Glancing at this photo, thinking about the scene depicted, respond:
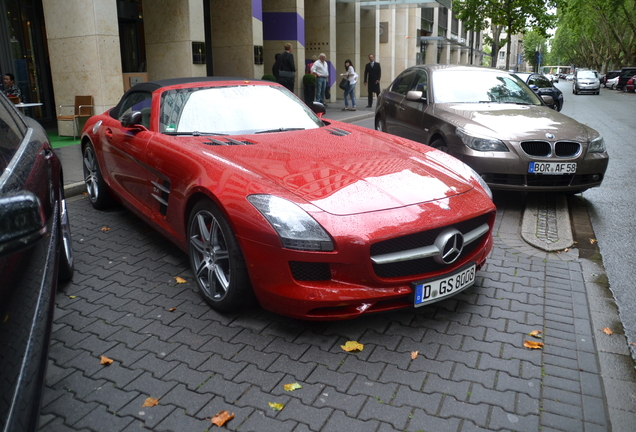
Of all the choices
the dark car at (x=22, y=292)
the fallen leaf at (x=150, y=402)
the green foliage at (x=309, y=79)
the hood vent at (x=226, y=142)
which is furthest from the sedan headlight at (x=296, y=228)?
the green foliage at (x=309, y=79)

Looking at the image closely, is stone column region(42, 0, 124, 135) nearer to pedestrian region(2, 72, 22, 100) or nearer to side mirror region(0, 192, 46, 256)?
pedestrian region(2, 72, 22, 100)

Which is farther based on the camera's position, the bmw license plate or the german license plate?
the german license plate

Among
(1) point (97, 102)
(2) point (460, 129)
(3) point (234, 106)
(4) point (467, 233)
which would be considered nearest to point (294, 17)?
(1) point (97, 102)

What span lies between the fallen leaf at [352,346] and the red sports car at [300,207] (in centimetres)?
20

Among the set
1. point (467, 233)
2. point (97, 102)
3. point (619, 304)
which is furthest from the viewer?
point (97, 102)

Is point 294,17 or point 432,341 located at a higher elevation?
point 294,17

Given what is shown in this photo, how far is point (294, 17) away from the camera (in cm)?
1977

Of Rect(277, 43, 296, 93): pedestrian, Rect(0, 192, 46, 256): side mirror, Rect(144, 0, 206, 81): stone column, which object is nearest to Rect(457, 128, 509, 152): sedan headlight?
Rect(0, 192, 46, 256): side mirror

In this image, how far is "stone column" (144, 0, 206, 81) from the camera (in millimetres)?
13672

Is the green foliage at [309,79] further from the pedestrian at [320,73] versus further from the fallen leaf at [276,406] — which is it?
the fallen leaf at [276,406]

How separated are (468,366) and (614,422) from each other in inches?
28.4

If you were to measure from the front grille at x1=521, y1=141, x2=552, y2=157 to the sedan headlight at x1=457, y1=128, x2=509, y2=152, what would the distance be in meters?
0.23

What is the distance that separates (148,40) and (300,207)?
12668 millimetres

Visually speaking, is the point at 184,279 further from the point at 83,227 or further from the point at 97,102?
the point at 97,102
